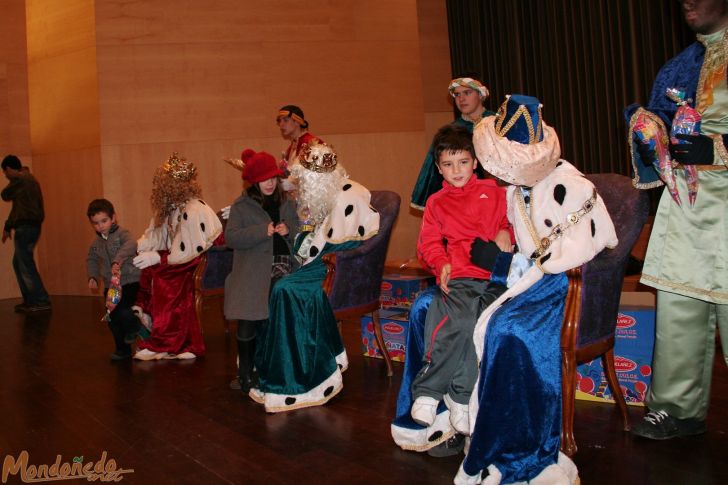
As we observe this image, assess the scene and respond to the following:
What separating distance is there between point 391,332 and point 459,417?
1.75 m

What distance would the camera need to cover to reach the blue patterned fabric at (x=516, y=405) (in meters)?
2.29

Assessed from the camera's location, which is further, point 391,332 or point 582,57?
point 582,57

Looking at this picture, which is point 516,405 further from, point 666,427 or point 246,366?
point 246,366

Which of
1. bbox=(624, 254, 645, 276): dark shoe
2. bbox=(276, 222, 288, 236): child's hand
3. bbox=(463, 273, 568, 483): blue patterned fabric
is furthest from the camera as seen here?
bbox=(624, 254, 645, 276): dark shoe

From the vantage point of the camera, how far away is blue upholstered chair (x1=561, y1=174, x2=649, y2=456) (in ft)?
8.29

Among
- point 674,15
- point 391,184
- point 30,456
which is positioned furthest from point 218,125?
point 30,456

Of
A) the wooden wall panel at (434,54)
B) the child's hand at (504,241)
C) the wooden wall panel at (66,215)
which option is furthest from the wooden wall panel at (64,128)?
the child's hand at (504,241)

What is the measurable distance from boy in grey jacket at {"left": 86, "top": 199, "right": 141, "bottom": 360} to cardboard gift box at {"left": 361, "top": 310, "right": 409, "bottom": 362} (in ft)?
5.12

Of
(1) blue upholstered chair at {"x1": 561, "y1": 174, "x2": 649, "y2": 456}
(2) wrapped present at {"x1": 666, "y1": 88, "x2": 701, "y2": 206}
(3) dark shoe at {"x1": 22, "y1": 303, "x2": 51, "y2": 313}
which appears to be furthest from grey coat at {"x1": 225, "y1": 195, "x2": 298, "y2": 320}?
(3) dark shoe at {"x1": 22, "y1": 303, "x2": 51, "y2": 313}

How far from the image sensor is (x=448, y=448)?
2.70 metres

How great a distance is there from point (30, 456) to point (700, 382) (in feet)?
8.86

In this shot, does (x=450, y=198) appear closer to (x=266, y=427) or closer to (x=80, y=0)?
(x=266, y=427)

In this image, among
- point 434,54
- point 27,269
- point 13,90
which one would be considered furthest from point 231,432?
point 13,90

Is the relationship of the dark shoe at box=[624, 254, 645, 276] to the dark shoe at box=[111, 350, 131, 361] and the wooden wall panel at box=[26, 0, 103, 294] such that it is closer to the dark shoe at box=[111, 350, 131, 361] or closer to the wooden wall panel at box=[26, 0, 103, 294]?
the dark shoe at box=[111, 350, 131, 361]
